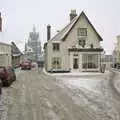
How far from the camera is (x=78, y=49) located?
54562 millimetres

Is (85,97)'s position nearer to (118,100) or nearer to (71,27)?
(118,100)

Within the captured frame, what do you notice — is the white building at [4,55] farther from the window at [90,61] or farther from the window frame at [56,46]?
the window at [90,61]

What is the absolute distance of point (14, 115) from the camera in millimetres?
13945

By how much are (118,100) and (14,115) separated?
6.96 metres

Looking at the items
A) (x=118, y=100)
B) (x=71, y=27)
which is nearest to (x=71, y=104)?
(x=118, y=100)

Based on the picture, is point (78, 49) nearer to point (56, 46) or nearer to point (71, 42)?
point (71, 42)

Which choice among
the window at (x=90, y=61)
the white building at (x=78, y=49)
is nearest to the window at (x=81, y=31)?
the white building at (x=78, y=49)

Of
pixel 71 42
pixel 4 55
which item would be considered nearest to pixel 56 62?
pixel 71 42

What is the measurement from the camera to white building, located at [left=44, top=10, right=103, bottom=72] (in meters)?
54.7

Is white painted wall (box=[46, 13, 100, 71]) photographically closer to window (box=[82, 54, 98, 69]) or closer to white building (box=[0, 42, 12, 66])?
window (box=[82, 54, 98, 69])

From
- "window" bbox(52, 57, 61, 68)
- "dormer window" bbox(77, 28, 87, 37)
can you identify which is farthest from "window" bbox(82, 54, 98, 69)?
"window" bbox(52, 57, 61, 68)

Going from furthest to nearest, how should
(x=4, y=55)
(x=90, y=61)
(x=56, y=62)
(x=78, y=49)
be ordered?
(x=4, y=55) < (x=56, y=62) < (x=90, y=61) < (x=78, y=49)

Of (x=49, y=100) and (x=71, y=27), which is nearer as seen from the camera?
(x=49, y=100)

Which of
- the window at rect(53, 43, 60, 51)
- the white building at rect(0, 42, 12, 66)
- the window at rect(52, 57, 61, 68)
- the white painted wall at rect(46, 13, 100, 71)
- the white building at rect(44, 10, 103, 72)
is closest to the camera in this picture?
the white building at rect(44, 10, 103, 72)
